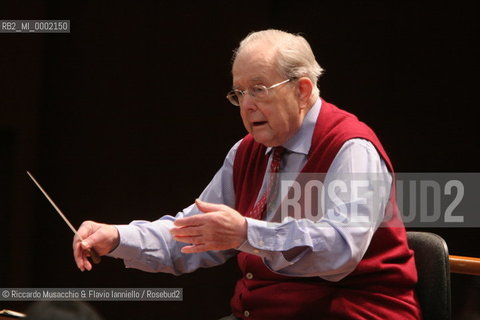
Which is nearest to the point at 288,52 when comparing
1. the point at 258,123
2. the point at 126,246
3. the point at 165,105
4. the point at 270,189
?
the point at 258,123

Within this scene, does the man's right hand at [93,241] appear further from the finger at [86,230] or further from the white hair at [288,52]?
the white hair at [288,52]

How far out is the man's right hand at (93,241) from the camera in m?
1.94

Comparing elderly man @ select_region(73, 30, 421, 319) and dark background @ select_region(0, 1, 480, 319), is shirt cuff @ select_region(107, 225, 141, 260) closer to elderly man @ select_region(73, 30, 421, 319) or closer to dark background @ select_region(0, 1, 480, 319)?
elderly man @ select_region(73, 30, 421, 319)

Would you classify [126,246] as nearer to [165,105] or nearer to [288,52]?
[288,52]

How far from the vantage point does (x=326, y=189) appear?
1.88m

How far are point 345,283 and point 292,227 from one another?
0.30 m

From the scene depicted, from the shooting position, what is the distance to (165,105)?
357 cm

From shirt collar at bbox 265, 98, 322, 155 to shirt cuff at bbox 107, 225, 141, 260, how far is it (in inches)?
21.4

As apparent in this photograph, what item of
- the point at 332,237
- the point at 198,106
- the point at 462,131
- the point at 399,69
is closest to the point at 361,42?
the point at 399,69

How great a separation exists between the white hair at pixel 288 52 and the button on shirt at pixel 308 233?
127 millimetres

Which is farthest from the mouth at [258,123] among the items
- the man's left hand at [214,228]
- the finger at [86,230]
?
the finger at [86,230]

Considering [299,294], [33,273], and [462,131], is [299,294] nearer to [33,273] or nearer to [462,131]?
[462,131]

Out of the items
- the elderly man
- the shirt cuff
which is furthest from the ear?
the shirt cuff

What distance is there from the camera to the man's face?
2.03 m
